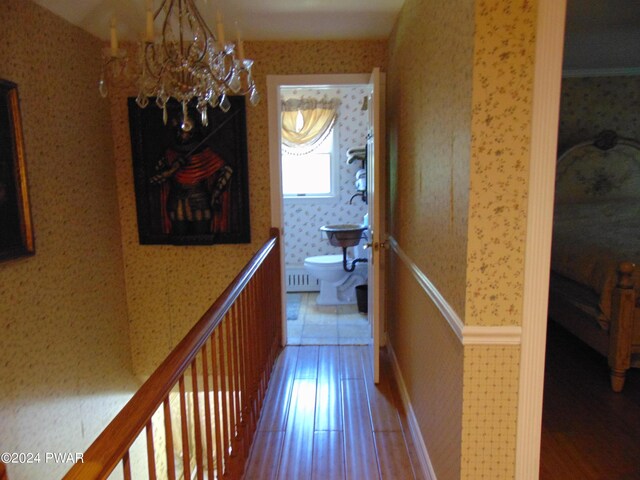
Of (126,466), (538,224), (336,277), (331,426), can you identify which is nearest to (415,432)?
(331,426)

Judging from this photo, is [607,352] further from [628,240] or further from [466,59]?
[466,59]

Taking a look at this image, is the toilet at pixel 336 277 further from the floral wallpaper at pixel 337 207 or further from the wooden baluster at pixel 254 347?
the wooden baluster at pixel 254 347

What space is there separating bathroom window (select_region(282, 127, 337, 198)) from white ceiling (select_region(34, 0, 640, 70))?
6.97 feet

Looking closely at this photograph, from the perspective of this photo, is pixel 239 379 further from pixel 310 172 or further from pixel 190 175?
pixel 310 172

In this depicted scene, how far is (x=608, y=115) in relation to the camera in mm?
4559

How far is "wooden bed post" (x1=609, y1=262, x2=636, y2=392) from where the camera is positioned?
8.12ft

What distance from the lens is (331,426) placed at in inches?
97.8

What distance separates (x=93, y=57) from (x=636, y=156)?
4938 mm

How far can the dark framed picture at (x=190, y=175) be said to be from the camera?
3.40 meters

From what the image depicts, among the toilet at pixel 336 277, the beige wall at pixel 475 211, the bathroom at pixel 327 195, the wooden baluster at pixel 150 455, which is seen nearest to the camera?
the wooden baluster at pixel 150 455

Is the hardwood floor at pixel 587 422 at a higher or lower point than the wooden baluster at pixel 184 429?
lower

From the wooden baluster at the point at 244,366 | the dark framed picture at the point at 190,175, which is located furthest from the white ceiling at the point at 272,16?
the wooden baluster at the point at 244,366

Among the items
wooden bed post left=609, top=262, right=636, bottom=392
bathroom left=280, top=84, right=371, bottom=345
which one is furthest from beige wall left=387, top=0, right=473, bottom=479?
bathroom left=280, top=84, right=371, bottom=345

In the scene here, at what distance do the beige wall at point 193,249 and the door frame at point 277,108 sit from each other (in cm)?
4
